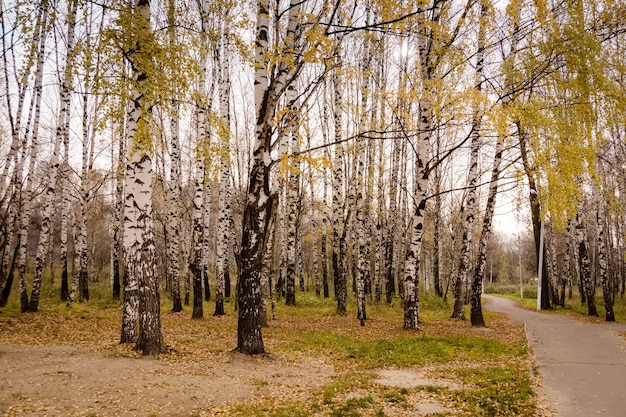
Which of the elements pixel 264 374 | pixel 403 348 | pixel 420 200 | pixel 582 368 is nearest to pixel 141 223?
pixel 264 374

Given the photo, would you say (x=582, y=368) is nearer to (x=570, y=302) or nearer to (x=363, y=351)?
(x=363, y=351)

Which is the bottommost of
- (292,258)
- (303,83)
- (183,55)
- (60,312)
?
(60,312)

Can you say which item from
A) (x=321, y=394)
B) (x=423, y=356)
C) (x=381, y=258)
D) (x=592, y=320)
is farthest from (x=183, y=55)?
(x=592, y=320)

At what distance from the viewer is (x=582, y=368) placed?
28.1 feet

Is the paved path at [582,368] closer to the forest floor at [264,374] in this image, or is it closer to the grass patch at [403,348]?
the forest floor at [264,374]

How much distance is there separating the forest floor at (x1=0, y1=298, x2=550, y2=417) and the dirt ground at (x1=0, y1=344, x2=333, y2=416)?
0.05 ft

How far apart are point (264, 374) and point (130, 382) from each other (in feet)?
7.77

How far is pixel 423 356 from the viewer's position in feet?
32.2

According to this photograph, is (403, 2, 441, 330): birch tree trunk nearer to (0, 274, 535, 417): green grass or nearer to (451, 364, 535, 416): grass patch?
(0, 274, 535, 417): green grass

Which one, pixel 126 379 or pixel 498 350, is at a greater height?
pixel 126 379

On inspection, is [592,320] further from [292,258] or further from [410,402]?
[410,402]

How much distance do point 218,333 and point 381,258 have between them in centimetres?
1281

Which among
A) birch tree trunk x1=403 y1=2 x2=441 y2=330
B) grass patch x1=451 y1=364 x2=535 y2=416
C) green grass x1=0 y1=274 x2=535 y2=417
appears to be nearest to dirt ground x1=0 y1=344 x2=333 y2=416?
green grass x1=0 y1=274 x2=535 y2=417

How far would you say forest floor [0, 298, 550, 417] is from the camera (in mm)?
5785
